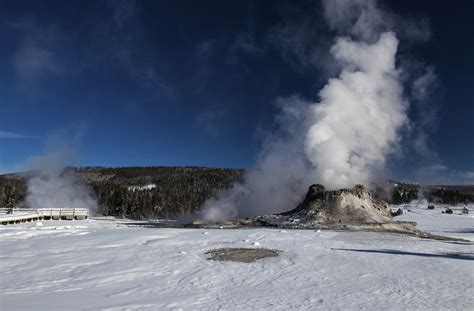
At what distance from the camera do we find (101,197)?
81.1 m

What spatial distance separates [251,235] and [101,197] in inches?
2553

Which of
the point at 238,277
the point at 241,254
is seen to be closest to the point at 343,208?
the point at 241,254

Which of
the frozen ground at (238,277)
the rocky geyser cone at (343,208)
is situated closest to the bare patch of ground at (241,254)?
the frozen ground at (238,277)

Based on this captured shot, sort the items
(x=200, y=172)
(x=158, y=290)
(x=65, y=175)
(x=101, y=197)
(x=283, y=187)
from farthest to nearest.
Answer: (x=200, y=172) → (x=101, y=197) → (x=65, y=175) → (x=283, y=187) → (x=158, y=290)

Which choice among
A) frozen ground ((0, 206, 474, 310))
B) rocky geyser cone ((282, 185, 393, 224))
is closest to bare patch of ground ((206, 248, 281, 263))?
frozen ground ((0, 206, 474, 310))

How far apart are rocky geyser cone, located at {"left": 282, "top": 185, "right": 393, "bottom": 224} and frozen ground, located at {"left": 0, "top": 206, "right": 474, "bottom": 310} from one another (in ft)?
28.7

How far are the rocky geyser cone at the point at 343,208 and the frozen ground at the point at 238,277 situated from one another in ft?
28.7

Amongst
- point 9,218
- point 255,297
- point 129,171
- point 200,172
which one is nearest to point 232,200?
point 9,218

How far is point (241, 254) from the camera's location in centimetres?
1498

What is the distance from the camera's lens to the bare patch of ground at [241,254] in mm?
14203

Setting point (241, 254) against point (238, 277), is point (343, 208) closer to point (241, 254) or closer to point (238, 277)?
point (241, 254)

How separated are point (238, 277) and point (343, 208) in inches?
681

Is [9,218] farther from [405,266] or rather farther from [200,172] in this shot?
[200,172]

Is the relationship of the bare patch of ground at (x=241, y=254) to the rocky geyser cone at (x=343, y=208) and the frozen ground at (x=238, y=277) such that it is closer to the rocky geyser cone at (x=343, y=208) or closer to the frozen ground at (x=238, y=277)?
the frozen ground at (x=238, y=277)
